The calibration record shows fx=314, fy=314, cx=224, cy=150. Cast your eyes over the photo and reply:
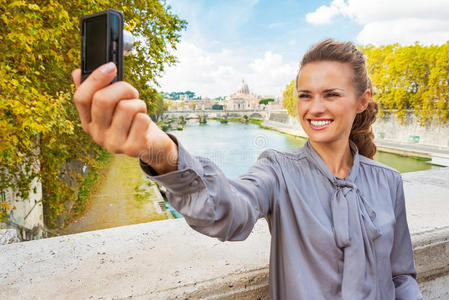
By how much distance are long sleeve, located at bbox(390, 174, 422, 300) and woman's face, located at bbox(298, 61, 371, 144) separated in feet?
0.95

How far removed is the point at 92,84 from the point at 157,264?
788 mm

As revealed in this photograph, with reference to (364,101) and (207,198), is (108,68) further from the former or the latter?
(364,101)

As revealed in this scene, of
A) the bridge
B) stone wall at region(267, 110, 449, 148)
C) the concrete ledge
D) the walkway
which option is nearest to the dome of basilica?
the bridge

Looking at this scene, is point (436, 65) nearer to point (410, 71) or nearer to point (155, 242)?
point (410, 71)

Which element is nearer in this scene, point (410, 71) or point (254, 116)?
point (410, 71)

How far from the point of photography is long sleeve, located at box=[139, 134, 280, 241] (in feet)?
1.88

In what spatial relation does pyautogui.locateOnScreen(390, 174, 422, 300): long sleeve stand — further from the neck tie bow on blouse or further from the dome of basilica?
the dome of basilica

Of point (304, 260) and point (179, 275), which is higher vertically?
point (304, 260)

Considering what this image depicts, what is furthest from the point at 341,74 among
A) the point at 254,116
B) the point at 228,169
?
the point at 254,116

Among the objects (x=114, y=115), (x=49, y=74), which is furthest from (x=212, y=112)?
(x=114, y=115)

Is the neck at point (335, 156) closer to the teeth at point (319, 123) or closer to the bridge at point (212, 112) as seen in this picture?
the teeth at point (319, 123)

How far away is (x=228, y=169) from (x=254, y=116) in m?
40.5

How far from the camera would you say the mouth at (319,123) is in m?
0.96

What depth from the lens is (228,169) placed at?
615 inches
